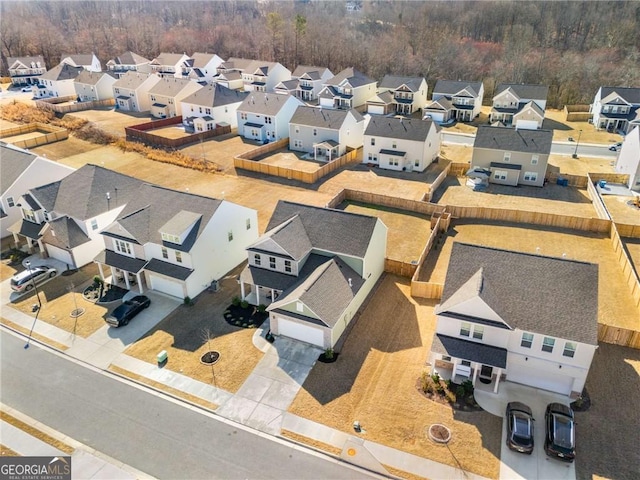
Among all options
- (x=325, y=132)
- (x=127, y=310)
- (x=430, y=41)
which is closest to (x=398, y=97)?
(x=325, y=132)

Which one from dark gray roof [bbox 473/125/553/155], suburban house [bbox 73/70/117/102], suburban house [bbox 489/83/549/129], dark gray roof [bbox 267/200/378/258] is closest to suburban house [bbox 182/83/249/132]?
suburban house [bbox 73/70/117/102]

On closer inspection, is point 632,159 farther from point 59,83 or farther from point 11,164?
point 59,83

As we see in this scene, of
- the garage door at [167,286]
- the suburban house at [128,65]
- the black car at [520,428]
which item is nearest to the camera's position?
the black car at [520,428]

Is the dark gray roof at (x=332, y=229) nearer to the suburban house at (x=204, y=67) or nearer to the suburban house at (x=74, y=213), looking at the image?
the suburban house at (x=74, y=213)

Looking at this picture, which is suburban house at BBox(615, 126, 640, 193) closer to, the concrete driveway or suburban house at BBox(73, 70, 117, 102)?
the concrete driveway

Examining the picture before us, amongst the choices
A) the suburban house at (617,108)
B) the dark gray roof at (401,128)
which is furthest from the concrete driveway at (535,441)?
the suburban house at (617,108)
